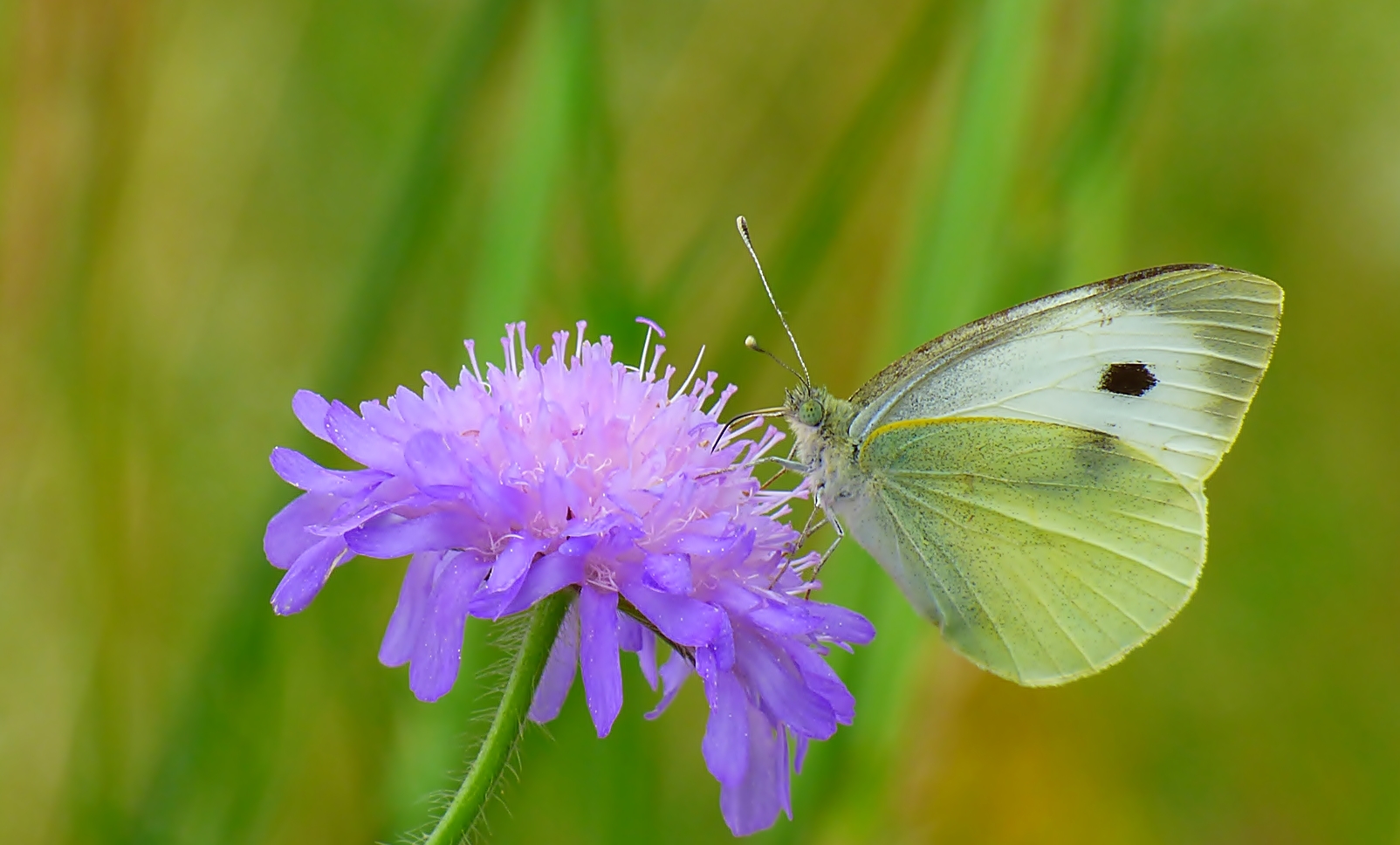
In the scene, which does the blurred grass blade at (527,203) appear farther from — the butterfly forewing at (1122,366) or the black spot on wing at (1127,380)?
the black spot on wing at (1127,380)

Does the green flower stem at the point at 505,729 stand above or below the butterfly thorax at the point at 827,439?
below

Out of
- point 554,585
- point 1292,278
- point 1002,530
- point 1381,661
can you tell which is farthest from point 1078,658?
point 1292,278

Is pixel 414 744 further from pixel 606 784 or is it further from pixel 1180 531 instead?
pixel 1180 531

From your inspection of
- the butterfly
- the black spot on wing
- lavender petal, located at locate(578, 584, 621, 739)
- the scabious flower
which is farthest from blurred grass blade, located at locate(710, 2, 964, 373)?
lavender petal, located at locate(578, 584, 621, 739)

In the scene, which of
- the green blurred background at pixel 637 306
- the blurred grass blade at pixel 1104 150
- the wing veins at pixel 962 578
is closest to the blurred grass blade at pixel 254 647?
the green blurred background at pixel 637 306

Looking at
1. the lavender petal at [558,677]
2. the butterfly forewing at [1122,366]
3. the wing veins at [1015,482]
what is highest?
the butterfly forewing at [1122,366]
